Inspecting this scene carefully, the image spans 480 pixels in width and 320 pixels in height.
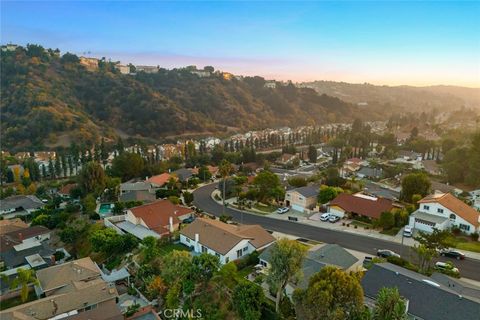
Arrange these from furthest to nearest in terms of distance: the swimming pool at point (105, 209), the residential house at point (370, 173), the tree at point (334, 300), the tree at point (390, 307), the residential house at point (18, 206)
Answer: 1. the residential house at point (370, 173)
2. the residential house at point (18, 206)
3. the swimming pool at point (105, 209)
4. the tree at point (334, 300)
5. the tree at point (390, 307)

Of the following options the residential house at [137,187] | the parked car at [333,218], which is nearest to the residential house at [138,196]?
the residential house at [137,187]

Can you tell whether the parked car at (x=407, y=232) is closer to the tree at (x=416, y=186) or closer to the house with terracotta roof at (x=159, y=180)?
the tree at (x=416, y=186)

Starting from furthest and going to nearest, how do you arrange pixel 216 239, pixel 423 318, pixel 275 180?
pixel 275 180, pixel 216 239, pixel 423 318

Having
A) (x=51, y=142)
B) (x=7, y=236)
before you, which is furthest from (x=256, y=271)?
(x=51, y=142)

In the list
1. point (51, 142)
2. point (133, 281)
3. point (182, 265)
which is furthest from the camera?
point (51, 142)

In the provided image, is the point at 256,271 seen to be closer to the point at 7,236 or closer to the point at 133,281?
the point at 133,281

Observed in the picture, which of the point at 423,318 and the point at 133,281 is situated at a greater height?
the point at 423,318
